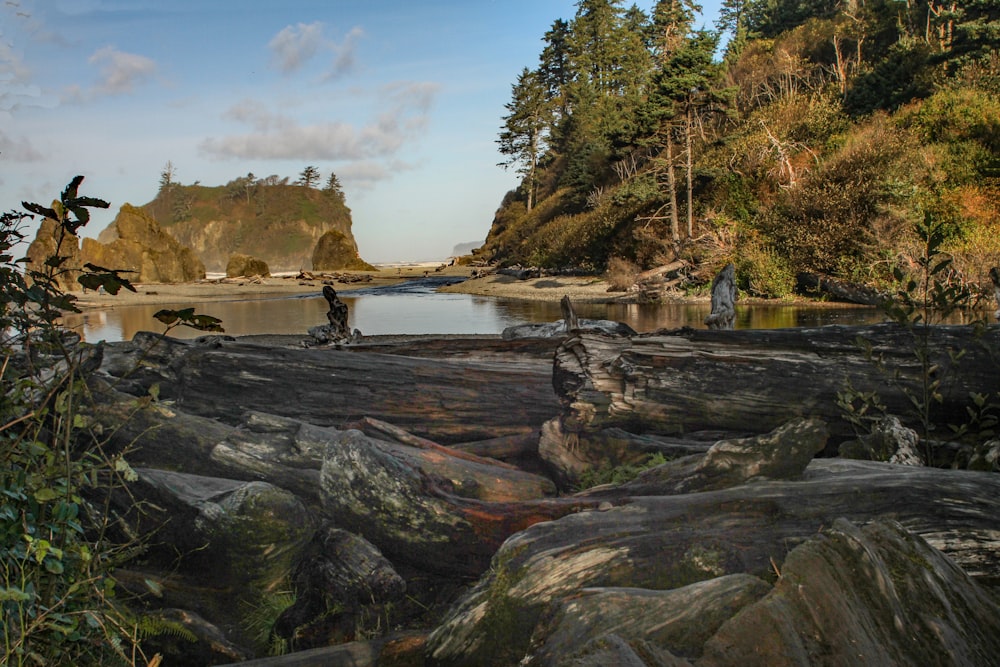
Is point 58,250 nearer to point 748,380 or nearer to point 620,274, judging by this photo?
point 748,380

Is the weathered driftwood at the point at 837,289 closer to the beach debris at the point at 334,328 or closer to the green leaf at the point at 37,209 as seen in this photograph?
the beach debris at the point at 334,328

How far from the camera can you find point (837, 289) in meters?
23.6

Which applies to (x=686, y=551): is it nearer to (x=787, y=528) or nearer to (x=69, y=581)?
(x=787, y=528)

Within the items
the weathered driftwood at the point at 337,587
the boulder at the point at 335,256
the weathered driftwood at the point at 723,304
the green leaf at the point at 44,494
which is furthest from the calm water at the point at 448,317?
the boulder at the point at 335,256

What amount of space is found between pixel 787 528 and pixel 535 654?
1.29 meters

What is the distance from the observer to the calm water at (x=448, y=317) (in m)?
18.4

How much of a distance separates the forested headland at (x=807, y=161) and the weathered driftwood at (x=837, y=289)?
14.7 inches

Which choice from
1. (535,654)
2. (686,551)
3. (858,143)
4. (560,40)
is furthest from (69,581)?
(560,40)

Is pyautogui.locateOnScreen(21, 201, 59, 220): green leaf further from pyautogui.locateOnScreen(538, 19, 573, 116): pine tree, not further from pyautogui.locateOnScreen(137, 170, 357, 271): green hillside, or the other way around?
pyautogui.locateOnScreen(137, 170, 357, 271): green hillside

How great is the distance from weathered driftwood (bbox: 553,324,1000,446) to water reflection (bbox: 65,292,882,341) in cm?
1040

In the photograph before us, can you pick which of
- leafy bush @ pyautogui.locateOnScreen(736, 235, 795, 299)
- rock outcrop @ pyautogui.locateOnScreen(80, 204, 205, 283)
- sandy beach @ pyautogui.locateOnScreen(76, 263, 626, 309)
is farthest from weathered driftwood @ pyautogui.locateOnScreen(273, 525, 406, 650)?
rock outcrop @ pyautogui.locateOnScreen(80, 204, 205, 283)

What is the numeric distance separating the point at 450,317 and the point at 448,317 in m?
0.09

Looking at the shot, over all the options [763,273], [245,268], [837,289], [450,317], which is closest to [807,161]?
[763,273]

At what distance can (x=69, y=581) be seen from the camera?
243 centimetres
